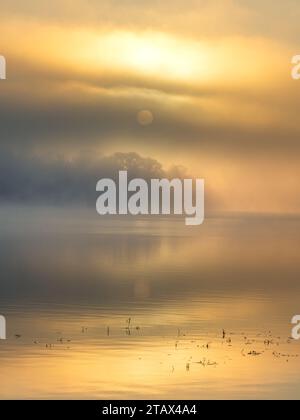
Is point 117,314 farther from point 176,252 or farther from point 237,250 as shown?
point 237,250

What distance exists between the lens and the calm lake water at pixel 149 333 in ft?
80.5

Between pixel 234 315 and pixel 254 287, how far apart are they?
11.6 meters

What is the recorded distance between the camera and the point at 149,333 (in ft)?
100

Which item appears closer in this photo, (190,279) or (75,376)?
(75,376)

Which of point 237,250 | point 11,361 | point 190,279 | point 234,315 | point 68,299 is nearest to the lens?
point 11,361

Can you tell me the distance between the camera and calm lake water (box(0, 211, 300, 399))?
2453cm

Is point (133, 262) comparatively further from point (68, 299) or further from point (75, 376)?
point (75, 376)
